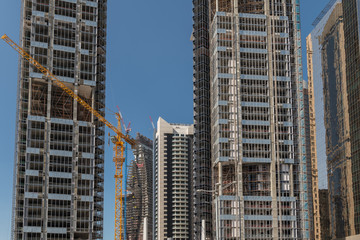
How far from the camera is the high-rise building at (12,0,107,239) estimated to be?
573 feet

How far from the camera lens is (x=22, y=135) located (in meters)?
182

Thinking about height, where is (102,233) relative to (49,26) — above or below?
below

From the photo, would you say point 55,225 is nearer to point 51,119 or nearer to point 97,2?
point 51,119

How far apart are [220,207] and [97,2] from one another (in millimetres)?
76655

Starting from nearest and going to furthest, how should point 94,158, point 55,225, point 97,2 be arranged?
1. point 55,225
2. point 94,158
3. point 97,2

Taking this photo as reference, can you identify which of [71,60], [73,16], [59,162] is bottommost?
[59,162]

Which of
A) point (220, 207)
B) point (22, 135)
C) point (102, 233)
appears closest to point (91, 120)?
point (22, 135)

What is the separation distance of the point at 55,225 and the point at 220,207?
54098 mm

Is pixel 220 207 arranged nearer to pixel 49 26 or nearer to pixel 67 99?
pixel 67 99

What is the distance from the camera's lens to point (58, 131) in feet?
596

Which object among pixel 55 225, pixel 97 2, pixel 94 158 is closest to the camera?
pixel 55 225

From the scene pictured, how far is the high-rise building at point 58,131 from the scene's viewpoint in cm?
17462

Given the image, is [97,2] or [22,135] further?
[97,2]

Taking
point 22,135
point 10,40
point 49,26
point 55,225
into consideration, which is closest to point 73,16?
point 49,26
